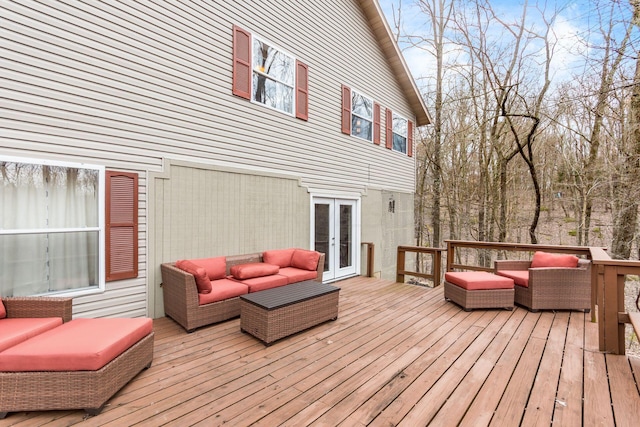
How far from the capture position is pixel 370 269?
7.53 m

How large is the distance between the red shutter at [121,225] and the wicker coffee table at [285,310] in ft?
5.38

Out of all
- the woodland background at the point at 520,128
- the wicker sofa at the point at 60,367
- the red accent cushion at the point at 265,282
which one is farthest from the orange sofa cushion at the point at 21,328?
the woodland background at the point at 520,128

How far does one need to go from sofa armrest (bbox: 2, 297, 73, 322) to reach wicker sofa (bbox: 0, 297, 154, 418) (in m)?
0.25

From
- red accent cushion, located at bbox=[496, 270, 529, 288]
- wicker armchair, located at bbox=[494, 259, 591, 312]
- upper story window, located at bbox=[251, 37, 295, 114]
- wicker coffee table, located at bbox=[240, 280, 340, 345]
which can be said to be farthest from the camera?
upper story window, located at bbox=[251, 37, 295, 114]

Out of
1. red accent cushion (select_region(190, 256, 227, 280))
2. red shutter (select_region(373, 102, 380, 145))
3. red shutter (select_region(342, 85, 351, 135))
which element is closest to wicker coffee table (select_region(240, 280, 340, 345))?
red accent cushion (select_region(190, 256, 227, 280))

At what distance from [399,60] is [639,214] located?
7122 mm

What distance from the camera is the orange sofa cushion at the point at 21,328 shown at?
93.6 inches

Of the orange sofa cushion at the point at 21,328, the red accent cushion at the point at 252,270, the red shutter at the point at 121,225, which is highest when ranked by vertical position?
the red shutter at the point at 121,225

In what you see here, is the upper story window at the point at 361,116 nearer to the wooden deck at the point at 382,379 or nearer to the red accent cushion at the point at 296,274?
the red accent cushion at the point at 296,274

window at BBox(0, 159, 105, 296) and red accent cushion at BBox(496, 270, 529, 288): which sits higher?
window at BBox(0, 159, 105, 296)

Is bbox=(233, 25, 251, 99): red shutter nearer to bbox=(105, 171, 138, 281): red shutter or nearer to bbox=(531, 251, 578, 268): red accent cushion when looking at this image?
bbox=(105, 171, 138, 281): red shutter

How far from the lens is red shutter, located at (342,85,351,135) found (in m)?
7.37

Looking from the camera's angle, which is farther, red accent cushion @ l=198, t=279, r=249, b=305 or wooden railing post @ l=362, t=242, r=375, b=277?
wooden railing post @ l=362, t=242, r=375, b=277

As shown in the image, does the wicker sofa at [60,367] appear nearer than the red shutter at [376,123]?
Yes
